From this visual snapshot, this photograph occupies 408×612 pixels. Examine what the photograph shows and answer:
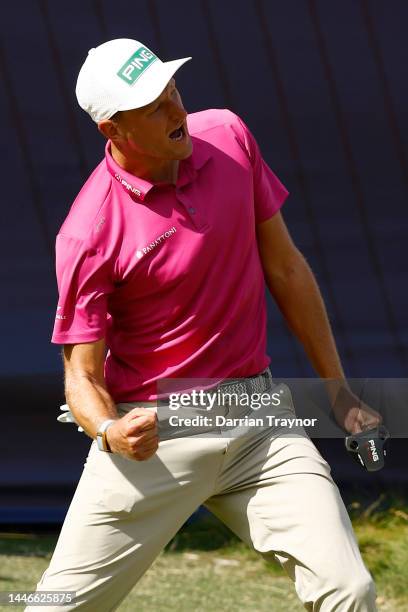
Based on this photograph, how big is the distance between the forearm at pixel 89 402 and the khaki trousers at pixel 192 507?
0.48 ft

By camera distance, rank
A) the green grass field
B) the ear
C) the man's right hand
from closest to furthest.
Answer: the man's right hand < the ear < the green grass field

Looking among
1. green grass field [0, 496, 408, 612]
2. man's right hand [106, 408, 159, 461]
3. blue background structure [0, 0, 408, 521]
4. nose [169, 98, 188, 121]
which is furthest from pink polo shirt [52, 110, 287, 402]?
blue background structure [0, 0, 408, 521]

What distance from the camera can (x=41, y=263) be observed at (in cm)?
541

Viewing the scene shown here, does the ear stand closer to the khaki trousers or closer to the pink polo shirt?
the pink polo shirt

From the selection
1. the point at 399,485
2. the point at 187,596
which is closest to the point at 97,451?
the point at 187,596

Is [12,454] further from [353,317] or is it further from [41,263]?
[353,317]

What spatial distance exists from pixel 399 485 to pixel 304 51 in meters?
1.56

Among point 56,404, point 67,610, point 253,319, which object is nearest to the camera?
point 67,610

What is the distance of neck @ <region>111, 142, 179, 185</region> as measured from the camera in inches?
130

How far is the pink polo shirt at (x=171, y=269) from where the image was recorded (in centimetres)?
326

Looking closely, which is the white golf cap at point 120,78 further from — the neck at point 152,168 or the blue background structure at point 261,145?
the blue background structure at point 261,145

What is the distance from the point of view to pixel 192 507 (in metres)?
3.38

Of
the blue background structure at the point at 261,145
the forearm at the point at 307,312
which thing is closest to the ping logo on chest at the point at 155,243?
the forearm at the point at 307,312

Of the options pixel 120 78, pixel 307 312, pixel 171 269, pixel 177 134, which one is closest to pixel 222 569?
pixel 307 312
